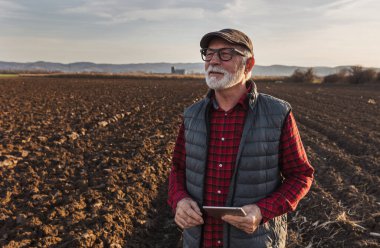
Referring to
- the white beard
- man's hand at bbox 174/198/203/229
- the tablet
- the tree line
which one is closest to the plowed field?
man's hand at bbox 174/198/203/229

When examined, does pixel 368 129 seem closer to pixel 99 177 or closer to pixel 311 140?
pixel 311 140

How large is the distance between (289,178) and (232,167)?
40 centimetres

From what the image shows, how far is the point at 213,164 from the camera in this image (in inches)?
99.8

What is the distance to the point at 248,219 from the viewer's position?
7.22 feet

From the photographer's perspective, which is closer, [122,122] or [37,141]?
[37,141]

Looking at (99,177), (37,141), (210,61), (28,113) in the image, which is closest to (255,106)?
(210,61)

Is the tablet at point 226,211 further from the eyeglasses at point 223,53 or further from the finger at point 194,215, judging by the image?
the eyeglasses at point 223,53

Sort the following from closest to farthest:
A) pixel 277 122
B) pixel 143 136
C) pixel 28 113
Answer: pixel 277 122, pixel 143 136, pixel 28 113

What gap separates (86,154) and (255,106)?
6.36 m

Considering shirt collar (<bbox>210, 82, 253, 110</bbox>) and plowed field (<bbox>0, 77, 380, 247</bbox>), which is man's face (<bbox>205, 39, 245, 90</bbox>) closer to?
shirt collar (<bbox>210, 82, 253, 110</bbox>)

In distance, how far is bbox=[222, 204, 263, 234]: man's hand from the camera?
2207mm

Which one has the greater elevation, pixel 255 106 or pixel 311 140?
pixel 255 106

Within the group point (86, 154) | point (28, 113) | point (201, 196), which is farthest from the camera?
point (28, 113)

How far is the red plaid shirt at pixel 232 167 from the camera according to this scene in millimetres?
2400
